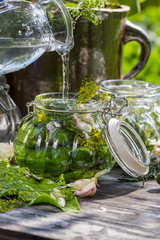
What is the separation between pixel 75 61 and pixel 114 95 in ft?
0.65

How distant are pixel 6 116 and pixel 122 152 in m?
0.40

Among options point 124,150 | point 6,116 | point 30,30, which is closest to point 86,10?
point 30,30

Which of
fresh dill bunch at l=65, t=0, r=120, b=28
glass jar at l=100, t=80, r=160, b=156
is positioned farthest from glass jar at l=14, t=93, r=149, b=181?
fresh dill bunch at l=65, t=0, r=120, b=28

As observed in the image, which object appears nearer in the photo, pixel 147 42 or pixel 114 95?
pixel 114 95

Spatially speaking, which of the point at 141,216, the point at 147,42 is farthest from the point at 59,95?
the point at 147,42

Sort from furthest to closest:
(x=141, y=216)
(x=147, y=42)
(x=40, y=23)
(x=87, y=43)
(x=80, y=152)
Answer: (x=147, y=42)
(x=87, y=43)
(x=40, y=23)
(x=80, y=152)
(x=141, y=216)

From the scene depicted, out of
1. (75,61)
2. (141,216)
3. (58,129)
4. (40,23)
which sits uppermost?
(40,23)

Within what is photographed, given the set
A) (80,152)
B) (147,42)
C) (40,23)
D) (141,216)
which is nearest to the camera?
(141,216)

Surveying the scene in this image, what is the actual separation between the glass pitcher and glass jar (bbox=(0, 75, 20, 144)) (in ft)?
0.45

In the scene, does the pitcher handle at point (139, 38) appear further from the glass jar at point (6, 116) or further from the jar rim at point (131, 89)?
the glass jar at point (6, 116)

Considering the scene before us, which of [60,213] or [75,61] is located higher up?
[75,61]

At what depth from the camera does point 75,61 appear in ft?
4.47

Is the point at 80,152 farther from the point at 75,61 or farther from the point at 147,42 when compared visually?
the point at 147,42

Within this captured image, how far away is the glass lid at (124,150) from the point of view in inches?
39.9
